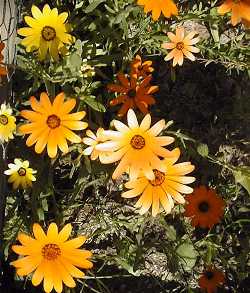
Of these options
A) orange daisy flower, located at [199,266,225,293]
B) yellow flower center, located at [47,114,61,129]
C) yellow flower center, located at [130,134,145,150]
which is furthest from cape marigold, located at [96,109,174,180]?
orange daisy flower, located at [199,266,225,293]

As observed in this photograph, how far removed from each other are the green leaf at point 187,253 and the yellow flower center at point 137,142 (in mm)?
520

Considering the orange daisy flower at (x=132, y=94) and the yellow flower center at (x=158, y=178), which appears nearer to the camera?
the yellow flower center at (x=158, y=178)

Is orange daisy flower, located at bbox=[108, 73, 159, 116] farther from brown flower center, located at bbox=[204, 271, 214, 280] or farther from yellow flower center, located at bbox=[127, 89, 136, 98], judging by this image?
brown flower center, located at bbox=[204, 271, 214, 280]

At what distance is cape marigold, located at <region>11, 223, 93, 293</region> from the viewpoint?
4.47 ft

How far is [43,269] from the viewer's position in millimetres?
1372

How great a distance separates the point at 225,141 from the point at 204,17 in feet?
1.55

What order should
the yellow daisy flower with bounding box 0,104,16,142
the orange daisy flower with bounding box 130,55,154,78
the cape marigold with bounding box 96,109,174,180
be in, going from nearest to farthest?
the cape marigold with bounding box 96,109,174,180 < the yellow daisy flower with bounding box 0,104,16,142 < the orange daisy flower with bounding box 130,55,154,78

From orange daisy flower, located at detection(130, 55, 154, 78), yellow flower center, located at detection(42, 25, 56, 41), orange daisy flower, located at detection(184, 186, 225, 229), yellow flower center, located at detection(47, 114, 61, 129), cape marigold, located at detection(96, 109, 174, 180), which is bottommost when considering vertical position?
orange daisy flower, located at detection(184, 186, 225, 229)

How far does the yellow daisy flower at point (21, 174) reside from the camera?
1657 mm

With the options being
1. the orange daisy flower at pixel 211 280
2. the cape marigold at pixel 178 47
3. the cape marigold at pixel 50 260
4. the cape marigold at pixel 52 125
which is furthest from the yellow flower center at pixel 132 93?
the orange daisy flower at pixel 211 280

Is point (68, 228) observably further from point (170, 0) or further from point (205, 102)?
point (205, 102)

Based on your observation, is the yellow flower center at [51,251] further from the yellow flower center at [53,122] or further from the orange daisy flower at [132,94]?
the orange daisy flower at [132,94]

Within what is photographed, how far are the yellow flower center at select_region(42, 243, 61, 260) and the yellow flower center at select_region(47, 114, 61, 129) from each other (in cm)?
29

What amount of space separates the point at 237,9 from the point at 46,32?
0.49 metres
